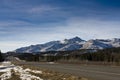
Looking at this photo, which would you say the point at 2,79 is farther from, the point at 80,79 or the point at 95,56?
the point at 95,56

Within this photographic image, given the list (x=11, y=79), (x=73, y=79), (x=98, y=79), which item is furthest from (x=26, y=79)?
(x=98, y=79)

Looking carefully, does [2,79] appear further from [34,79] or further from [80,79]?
[80,79]

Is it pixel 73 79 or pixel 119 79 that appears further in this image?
pixel 73 79

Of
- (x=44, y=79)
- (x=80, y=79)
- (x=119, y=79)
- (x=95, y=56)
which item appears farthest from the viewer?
(x=95, y=56)

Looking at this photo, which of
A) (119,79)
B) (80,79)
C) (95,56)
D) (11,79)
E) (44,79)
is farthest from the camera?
(95,56)

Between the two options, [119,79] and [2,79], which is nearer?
[119,79]

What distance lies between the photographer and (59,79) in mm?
21594

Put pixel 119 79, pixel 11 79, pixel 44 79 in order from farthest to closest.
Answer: pixel 11 79
pixel 44 79
pixel 119 79

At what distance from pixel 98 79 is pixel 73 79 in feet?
6.14

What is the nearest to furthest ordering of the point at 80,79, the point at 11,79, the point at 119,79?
the point at 119,79
the point at 80,79
the point at 11,79

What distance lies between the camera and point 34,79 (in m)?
23.0

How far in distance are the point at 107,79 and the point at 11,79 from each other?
9949 millimetres

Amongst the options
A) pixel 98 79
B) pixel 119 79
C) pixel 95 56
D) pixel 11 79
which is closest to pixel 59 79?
pixel 98 79

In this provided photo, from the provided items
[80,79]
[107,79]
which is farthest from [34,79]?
[107,79]
